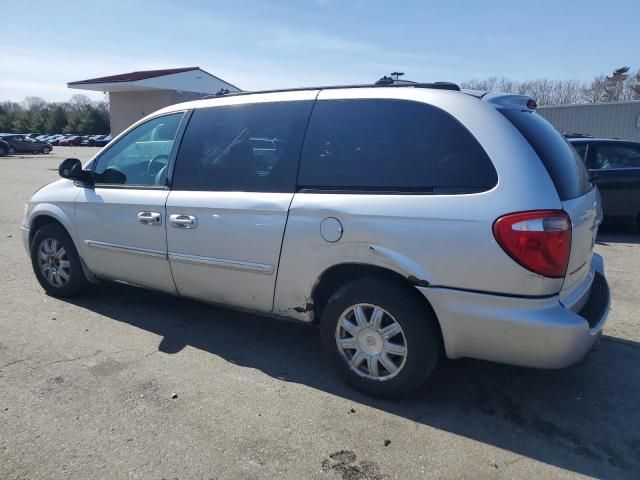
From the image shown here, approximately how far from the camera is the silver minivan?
283cm

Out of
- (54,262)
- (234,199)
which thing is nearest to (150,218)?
(234,199)

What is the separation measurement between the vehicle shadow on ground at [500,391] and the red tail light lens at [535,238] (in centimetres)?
94

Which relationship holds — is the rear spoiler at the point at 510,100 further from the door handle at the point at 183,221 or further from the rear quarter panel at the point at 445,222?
the door handle at the point at 183,221

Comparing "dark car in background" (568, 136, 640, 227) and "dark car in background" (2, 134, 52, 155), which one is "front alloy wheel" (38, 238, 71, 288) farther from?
"dark car in background" (2, 134, 52, 155)

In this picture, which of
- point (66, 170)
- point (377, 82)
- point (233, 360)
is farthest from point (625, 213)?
point (66, 170)

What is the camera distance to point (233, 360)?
3.92m

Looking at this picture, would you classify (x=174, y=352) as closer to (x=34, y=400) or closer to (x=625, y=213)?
(x=34, y=400)

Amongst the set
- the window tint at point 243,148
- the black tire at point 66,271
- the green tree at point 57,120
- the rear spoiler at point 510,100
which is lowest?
the black tire at point 66,271

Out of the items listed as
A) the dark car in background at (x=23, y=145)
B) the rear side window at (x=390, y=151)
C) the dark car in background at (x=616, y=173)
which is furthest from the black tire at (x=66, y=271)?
the dark car in background at (x=23, y=145)

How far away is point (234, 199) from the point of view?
12.3 feet

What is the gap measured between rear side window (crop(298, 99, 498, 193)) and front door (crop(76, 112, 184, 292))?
1.41 metres

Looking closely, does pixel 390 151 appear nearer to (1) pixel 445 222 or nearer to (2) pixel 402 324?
(1) pixel 445 222

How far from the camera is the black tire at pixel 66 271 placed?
502 cm

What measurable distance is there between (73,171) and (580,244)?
13.7 feet
